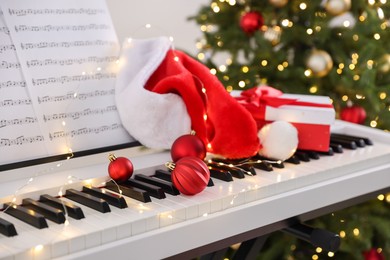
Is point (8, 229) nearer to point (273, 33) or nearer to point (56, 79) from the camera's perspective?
point (56, 79)

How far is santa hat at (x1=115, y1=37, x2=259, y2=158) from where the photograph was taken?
1.63 metres

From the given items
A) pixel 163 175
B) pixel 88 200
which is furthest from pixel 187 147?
pixel 88 200

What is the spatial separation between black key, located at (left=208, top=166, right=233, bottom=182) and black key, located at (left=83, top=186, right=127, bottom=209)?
0.29 meters

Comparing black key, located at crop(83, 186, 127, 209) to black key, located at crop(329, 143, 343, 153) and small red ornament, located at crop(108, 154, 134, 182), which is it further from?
black key, located at crop(329, 143, 343, 153)

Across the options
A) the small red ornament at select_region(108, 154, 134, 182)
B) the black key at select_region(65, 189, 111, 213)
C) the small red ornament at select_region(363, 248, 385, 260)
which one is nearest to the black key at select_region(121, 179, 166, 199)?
the small red ornament at select_region(108, 154, 134, 182)

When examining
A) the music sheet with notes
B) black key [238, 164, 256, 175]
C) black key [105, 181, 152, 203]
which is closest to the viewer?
black key [105, 181, 152, 203]

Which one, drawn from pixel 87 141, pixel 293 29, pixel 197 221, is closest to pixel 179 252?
pixel 197 221

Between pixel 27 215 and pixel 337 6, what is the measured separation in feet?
6.45

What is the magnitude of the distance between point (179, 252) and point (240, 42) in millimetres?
1894

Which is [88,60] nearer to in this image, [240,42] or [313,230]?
[313,230]

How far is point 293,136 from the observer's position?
167 centimetres

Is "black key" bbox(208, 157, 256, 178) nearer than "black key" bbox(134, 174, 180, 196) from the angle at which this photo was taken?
No

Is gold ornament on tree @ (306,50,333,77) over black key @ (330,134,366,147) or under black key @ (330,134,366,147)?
over

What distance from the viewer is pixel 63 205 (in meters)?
1.22
